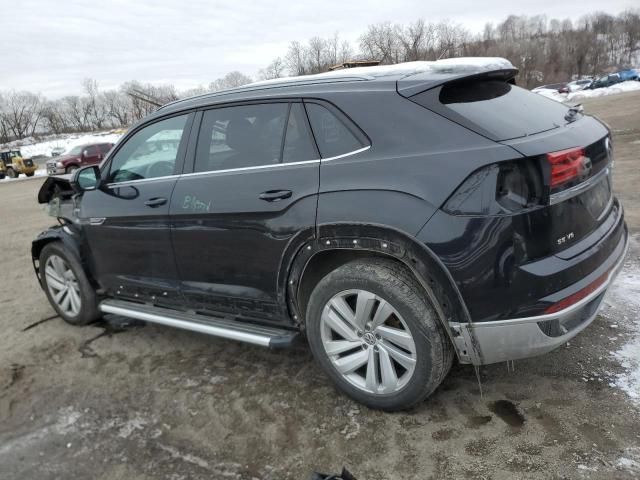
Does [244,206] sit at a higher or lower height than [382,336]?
higher

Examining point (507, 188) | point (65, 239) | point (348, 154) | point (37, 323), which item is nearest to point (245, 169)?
point (348, 154)

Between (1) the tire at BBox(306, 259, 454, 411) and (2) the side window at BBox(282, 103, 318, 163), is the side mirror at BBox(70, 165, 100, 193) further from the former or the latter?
(1) the tire at BBox(306, 259, 454, 411)

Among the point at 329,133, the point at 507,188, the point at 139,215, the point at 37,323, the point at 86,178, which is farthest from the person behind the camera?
the point at 37,323

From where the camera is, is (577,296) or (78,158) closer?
(577,296)

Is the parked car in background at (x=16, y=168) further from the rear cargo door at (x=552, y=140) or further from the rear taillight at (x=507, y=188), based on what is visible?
the rear taillight at (x=507, y=188)

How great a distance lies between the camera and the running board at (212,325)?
10.3 feet

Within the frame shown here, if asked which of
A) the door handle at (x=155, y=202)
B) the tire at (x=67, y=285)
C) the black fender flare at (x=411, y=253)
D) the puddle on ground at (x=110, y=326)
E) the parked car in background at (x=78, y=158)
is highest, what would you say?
the door handle at (x=155, y=202)

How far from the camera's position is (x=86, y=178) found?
4.24 meters

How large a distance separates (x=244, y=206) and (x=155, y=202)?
867 millimetres

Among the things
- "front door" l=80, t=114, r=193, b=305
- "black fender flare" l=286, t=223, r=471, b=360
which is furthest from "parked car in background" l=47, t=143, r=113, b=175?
"black fender flare" l=286, t=223, r=471, b=360

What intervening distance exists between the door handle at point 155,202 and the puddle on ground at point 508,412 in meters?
2.46

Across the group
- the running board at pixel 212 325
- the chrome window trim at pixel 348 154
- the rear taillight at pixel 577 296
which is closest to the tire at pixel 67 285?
the running board at pixel 212 325

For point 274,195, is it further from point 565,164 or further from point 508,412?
point 508,412

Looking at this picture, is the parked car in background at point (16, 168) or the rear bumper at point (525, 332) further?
the parked car in background at point (16, 168)
